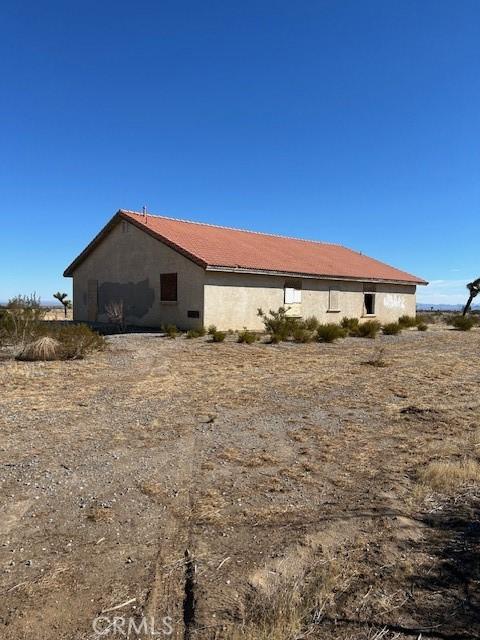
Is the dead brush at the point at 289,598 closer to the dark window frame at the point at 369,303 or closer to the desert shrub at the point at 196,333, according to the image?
the desert shrub at the point at 196,333

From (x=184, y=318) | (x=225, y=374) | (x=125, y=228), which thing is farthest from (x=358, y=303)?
(x=225, y=374)

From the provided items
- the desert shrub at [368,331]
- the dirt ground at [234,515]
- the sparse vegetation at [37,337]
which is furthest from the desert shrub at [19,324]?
the desert shrub at [368,331]

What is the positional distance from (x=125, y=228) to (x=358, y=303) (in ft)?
41.5

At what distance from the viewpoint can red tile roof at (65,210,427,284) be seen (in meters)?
21.0

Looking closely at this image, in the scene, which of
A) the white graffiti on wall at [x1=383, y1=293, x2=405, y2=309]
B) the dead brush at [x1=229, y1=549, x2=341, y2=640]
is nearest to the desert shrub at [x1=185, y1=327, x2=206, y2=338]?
the white graffiti on wall at [x1=383, y1=293, x2=405, y2=309]

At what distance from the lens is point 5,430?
661cm

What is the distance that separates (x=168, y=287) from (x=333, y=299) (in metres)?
8.78

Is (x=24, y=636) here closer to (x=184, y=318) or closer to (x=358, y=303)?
(x=184, y=318)

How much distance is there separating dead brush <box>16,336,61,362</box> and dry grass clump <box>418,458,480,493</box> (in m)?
9.59

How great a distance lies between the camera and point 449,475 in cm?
518

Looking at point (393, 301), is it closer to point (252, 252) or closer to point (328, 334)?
point (252, 252)

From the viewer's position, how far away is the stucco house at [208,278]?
20547mm

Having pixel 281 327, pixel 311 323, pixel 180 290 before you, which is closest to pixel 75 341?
pixel 281 327

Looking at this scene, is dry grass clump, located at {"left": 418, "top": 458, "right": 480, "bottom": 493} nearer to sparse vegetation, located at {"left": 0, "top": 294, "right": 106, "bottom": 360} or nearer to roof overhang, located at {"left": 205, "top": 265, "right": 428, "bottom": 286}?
sparse vegetation, located at {"left": 0, "top": 294, "right": 106, "bottom": 360}
